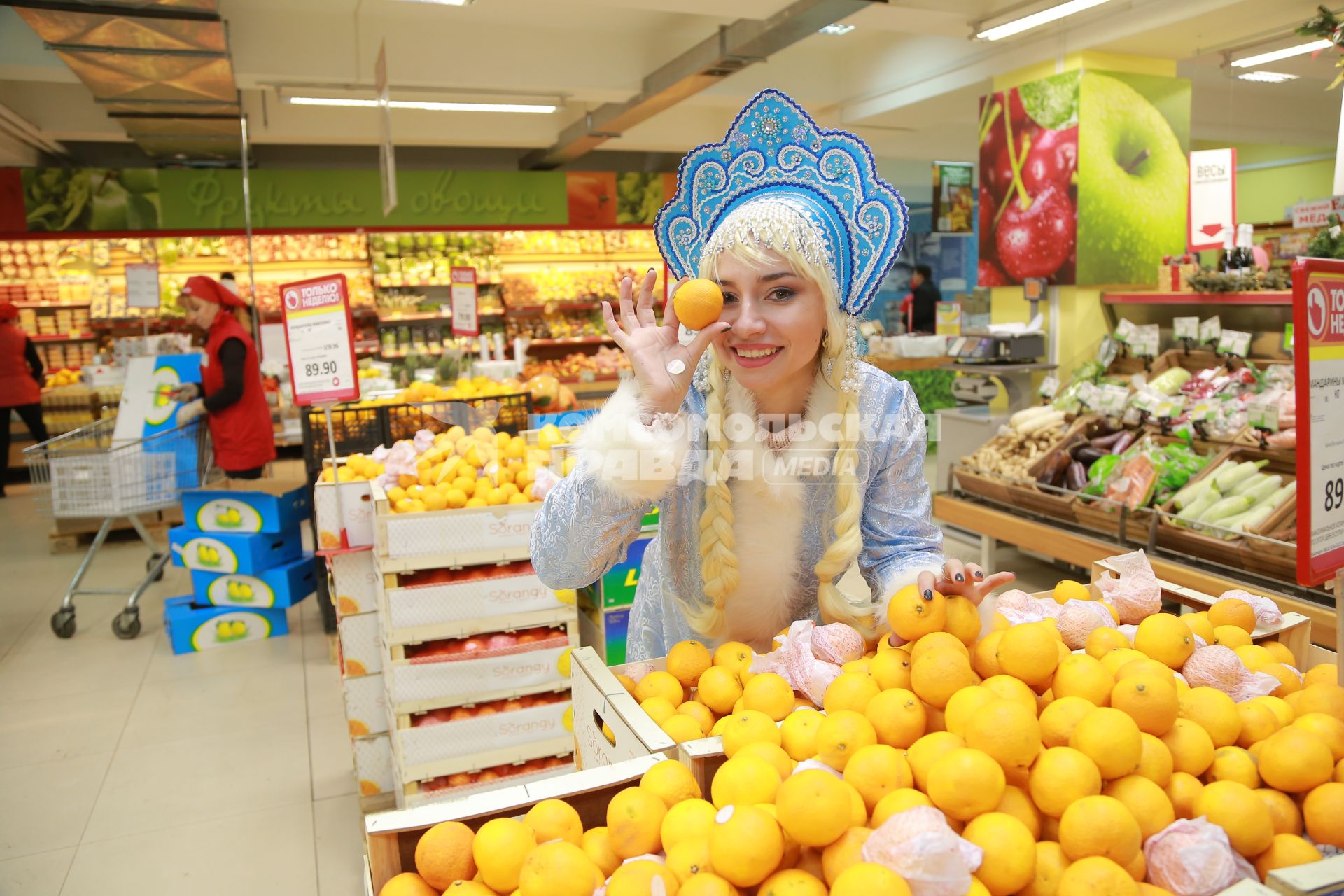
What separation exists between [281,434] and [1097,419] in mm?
6301

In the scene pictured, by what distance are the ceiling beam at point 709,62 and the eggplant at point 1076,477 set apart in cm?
307

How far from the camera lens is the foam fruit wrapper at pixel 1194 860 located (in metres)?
0.87

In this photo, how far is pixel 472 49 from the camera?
7.91m

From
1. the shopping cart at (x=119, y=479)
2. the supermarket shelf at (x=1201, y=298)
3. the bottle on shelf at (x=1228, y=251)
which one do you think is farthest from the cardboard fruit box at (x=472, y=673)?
the bottle on shelf at (x=1228, y=251)

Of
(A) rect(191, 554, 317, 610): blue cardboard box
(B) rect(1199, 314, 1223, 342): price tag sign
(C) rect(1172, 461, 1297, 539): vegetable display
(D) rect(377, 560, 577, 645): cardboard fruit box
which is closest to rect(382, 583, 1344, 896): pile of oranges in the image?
(D) rect(377, 560, 577, 645): cardboard fruit box

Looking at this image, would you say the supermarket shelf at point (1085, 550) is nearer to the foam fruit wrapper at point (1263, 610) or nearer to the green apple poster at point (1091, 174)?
the foam fruit wrapper at point (1263, 610)

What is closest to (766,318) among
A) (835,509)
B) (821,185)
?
(821,185)

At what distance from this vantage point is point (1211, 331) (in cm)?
509

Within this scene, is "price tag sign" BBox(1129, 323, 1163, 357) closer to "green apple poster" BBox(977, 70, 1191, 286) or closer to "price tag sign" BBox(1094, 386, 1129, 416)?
"price tag sign" BBox(1094, 386, 1129, 416)

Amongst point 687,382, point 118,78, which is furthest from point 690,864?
point 118,78

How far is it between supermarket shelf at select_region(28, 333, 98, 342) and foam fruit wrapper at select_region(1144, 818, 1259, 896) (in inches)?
462

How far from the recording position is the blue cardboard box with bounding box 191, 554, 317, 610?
15.1ft

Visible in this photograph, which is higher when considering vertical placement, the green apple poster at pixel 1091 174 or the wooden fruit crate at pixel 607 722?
the green apple poster at pixel 1091 174

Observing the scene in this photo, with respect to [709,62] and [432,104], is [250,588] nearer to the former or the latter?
[709,62]
